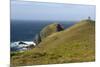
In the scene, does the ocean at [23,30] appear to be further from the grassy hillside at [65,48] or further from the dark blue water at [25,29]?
the grassy hillside at [65,48]

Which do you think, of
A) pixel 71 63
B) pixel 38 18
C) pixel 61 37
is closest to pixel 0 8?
pixel 38 18

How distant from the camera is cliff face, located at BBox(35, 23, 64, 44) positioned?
2.53 m

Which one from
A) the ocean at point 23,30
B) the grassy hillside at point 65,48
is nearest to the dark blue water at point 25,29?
the ocean at point 23,30

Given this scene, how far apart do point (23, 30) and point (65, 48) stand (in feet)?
Result: 1.88

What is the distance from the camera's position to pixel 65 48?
2.63 meters

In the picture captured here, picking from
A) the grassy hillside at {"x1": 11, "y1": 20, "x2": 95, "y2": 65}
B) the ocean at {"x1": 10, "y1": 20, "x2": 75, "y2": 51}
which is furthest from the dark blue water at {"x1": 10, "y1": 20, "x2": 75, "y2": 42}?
the grassy hillside at {"x1": 11, "y1": 20, "x2": 95, "y2": 65}

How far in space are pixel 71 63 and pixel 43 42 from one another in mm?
454

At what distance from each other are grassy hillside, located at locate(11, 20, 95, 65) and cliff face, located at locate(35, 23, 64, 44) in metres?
0.04

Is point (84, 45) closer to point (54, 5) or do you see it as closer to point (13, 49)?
point (54, 5)

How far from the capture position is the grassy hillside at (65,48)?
251 cm

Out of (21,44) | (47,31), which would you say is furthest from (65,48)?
(21,44)

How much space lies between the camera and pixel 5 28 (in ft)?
7.82

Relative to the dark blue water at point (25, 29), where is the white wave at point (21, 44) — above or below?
below

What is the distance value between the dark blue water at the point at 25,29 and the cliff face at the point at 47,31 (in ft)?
0.15
